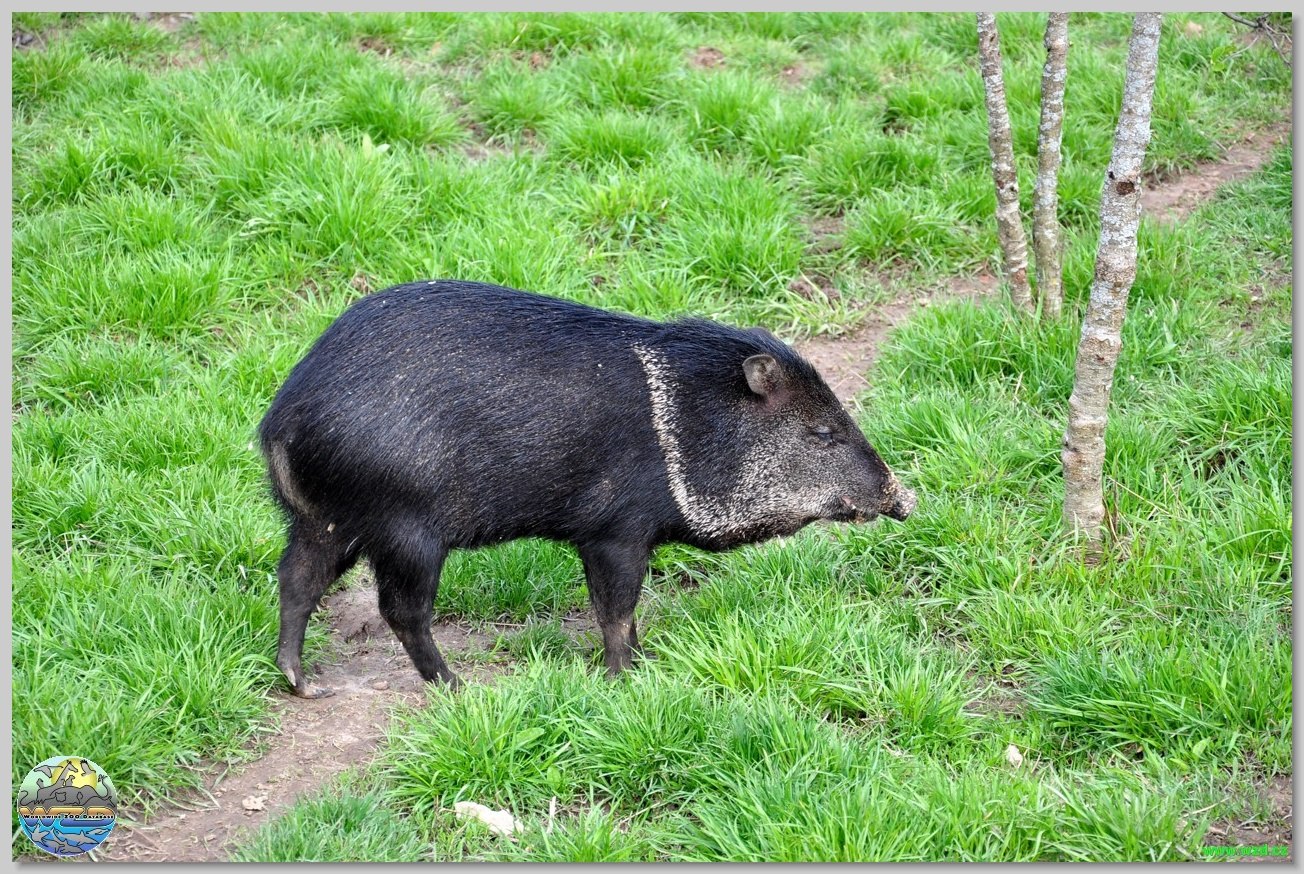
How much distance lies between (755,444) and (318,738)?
61.5 inches

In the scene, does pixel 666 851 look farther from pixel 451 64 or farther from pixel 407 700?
pixel 451 64

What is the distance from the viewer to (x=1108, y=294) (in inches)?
166

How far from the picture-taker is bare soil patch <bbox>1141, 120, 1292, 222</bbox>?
6402mm

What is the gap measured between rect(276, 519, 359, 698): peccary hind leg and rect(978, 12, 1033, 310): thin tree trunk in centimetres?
289

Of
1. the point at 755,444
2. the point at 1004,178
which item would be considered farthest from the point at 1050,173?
the point at 755,444

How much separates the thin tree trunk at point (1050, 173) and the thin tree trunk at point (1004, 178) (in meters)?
0.07

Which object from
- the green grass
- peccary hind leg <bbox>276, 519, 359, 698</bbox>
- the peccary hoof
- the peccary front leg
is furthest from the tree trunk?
the peccary hoof

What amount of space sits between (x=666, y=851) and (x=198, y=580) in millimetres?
1967

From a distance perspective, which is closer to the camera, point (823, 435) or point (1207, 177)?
point (823, 435)

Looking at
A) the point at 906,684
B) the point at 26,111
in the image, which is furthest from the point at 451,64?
the point at 906,684

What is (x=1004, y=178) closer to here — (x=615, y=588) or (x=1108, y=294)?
(x=1108, y=294)

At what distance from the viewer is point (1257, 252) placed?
19.8 feet

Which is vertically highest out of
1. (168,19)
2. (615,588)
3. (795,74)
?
(168,19)

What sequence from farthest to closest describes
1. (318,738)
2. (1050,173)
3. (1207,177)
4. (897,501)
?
(1207,177) < (1050,173) < (897,501) < (318,738)
